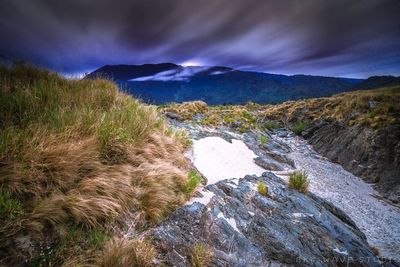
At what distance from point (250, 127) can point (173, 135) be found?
40.4 ft

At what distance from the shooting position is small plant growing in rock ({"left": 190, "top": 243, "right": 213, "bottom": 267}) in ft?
11.4

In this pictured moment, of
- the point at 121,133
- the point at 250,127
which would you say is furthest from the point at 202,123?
the point at 121,133

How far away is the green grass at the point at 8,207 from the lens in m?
2.87

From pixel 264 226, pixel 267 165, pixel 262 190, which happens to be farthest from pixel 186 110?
pixel 264 226

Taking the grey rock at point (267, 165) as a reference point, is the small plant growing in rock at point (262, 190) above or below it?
above

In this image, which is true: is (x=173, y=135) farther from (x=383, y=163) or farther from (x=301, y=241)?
(x=383, y=163)

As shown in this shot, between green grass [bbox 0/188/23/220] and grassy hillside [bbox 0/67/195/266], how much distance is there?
11 millimetres

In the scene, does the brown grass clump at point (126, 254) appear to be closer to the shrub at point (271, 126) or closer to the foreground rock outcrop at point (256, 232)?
the foreground rock outcrop at point (256, 232)

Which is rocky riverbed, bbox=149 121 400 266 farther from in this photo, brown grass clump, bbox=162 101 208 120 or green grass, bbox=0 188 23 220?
brown grass clump, bbox=162 101 208 120

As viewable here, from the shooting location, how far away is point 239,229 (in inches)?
185

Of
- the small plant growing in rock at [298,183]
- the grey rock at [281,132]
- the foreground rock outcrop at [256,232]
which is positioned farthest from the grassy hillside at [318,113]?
the foreground rock outcrop at [256,232]

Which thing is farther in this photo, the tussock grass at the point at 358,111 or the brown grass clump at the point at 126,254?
the tussock grass at the point at 358,111

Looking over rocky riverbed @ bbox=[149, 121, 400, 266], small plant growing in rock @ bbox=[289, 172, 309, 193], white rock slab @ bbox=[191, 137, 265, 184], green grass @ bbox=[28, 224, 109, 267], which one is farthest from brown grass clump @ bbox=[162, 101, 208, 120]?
green grass @ bbox=[28, 224, 109, 267]

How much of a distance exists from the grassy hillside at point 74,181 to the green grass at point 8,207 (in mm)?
11
